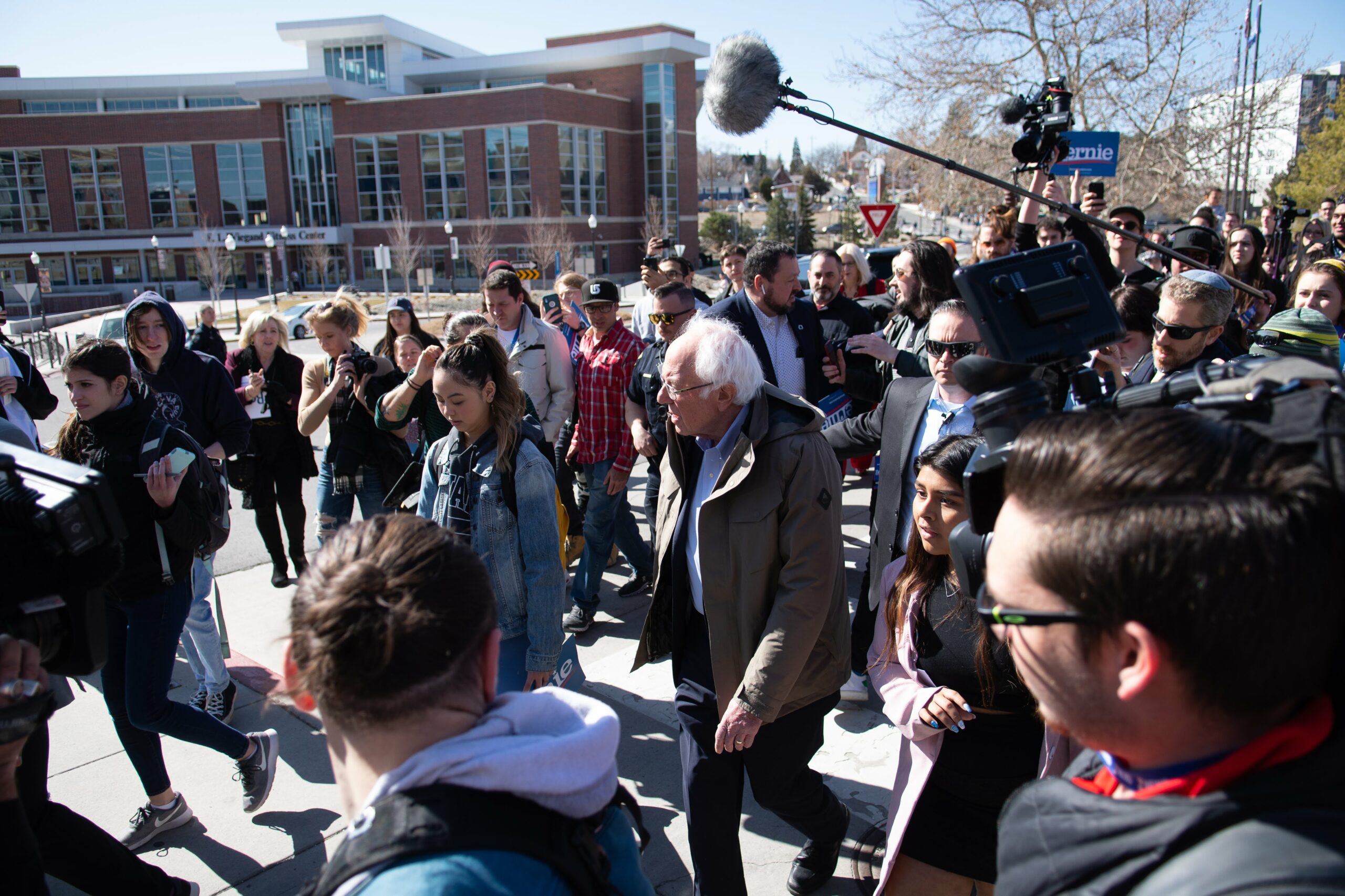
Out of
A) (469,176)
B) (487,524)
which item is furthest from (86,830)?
(469,176)

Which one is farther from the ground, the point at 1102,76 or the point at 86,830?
the point at 1102,76

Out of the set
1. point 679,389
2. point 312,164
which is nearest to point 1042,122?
point 679,389

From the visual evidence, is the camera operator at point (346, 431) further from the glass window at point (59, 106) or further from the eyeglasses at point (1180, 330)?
the glass window at point (59, 106)

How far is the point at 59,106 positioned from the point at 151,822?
70.1 metres

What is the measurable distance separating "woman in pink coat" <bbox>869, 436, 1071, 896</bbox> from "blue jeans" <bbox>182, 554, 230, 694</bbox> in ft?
10.7

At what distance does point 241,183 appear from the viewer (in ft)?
178

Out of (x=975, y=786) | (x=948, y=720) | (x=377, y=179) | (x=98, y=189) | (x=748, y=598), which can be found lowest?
(x=975, y=786)

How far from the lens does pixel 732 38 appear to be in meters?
3.48

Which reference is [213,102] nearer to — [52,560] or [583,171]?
[583,171]

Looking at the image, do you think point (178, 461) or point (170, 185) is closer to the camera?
point (178, 461)

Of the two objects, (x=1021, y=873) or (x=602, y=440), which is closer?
(x=1021, y=873)

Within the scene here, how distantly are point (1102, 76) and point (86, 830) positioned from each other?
2009 centimetres

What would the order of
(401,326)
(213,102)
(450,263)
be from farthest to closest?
(213,102)
(450,263)
(401,326)

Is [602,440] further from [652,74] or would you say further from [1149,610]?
[652,74]
